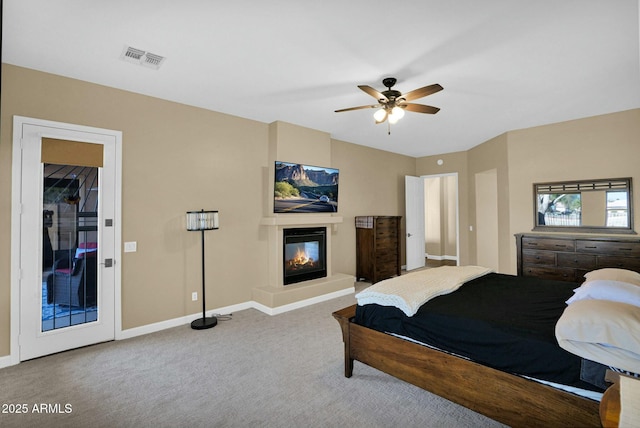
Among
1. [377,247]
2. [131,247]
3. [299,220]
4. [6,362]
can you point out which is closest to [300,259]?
[299,220]

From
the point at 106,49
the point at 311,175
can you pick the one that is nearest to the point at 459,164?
the point at 311,175

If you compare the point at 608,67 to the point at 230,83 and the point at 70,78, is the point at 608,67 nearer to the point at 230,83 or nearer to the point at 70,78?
the point at 230,83

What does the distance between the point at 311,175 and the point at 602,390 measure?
423 centimetres

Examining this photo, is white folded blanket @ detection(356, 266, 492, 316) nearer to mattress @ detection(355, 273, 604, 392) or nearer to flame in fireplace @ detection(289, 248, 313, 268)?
mattress @ detection(355, 273, 604, 392)

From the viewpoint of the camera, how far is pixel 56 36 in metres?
2.62

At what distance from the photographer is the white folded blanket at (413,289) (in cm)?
249

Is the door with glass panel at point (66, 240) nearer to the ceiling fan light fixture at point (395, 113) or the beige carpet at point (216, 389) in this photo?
the beige carpet at point (216, 389)

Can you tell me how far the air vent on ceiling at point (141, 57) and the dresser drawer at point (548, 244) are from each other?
17.7ft

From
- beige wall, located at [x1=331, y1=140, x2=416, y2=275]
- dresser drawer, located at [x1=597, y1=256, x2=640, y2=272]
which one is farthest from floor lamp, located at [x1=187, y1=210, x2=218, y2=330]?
dresser drawer, located at [x1=597, y1=256, x2=640, y2=272]

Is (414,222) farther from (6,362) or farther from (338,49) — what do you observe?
(6,362)

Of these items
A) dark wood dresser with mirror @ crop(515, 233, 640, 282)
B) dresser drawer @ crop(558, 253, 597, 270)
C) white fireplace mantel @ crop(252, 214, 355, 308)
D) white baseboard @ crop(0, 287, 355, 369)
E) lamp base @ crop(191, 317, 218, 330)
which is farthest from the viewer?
white fireplace mantel @ crop(252, 214, 355, 308)

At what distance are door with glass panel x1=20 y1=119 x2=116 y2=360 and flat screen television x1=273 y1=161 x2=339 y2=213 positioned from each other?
2.15m

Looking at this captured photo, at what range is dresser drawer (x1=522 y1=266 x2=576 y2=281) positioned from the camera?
14.7 feet

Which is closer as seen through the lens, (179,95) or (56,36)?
(56,36)
